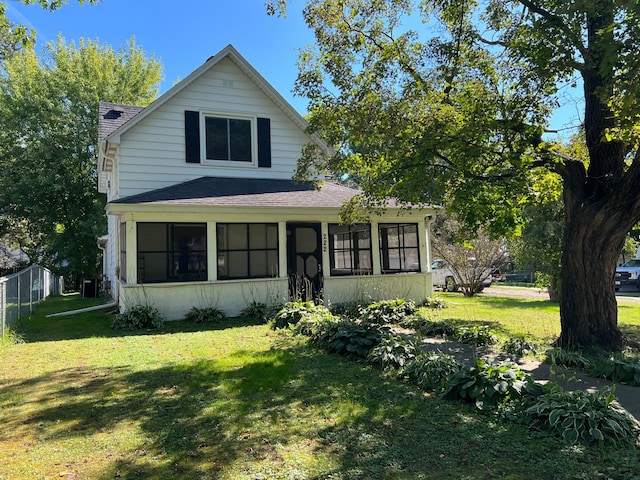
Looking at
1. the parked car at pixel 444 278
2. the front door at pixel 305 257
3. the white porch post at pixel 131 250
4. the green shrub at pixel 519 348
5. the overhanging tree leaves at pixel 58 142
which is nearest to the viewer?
the green shrub at pixel 519 348

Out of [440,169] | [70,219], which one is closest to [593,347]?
[440,169]

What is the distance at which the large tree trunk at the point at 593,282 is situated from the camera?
667 centimetres

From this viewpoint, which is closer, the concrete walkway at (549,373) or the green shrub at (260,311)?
the concrete walkway at (549,373)

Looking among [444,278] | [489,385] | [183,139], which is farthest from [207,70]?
[444,278]

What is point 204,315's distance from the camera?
10266mm

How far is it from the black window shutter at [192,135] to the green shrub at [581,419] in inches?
411

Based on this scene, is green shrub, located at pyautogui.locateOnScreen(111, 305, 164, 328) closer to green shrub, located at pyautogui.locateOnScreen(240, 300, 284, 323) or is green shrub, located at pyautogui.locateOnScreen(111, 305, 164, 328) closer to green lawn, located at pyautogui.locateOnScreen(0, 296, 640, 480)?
green shrub, located at pyautogui.locateOnScreen(240, 300, 284, 323)

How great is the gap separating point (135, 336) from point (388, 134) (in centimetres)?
632

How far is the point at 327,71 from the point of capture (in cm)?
866

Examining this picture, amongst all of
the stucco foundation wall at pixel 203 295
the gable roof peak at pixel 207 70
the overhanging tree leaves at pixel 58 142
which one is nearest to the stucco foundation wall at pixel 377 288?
the stucco foundation wall at pixel 203 295

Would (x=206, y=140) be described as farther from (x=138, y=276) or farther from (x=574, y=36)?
(x=574, y=36)

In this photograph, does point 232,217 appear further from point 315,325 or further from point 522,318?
point 522,318

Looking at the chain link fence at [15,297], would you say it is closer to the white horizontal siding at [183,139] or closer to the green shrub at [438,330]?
the white horizontal siding at [183,139]

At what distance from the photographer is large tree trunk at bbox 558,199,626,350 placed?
6671 millimetres
